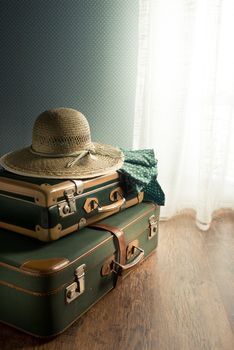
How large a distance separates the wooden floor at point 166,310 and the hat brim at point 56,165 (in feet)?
1.42

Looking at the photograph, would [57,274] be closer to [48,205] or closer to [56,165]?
[48,205]

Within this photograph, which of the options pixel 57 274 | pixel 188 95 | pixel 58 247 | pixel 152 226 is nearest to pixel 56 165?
pixel 58 247

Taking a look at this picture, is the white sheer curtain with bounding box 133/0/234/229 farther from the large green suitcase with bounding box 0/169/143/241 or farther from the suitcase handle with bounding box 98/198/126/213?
the large green suitcase with bounding box 0/169/143/241

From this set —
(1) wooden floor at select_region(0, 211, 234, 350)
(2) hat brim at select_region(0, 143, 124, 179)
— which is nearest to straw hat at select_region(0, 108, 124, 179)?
(2) hat brim at select_region(0, 143, 124, 179)

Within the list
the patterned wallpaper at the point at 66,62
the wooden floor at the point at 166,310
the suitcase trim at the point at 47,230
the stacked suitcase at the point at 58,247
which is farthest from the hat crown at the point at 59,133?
the wooden floor at the point at 166,310

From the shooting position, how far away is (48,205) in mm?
1283

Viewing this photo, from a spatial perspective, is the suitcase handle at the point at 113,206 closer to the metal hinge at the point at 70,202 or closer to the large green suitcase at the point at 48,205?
the large green suitcase at the point at 48,205

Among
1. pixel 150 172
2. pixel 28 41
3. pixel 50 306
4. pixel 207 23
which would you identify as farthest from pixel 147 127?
pixel 50 306

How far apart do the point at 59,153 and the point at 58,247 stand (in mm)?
350

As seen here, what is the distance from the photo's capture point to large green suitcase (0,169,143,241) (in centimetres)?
129

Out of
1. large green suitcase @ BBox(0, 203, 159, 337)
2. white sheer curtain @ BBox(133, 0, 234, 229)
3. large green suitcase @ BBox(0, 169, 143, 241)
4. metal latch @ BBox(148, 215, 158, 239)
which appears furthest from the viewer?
white sheer curtain @ BBox(133, 0, 234, 229)

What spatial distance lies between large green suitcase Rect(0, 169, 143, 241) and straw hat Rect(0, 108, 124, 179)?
0.03 meters

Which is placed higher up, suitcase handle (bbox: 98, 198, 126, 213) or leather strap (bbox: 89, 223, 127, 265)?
suitcase handle (bbox: 98, 198, 126, 213)

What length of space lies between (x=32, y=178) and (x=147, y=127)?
2.66 ft
